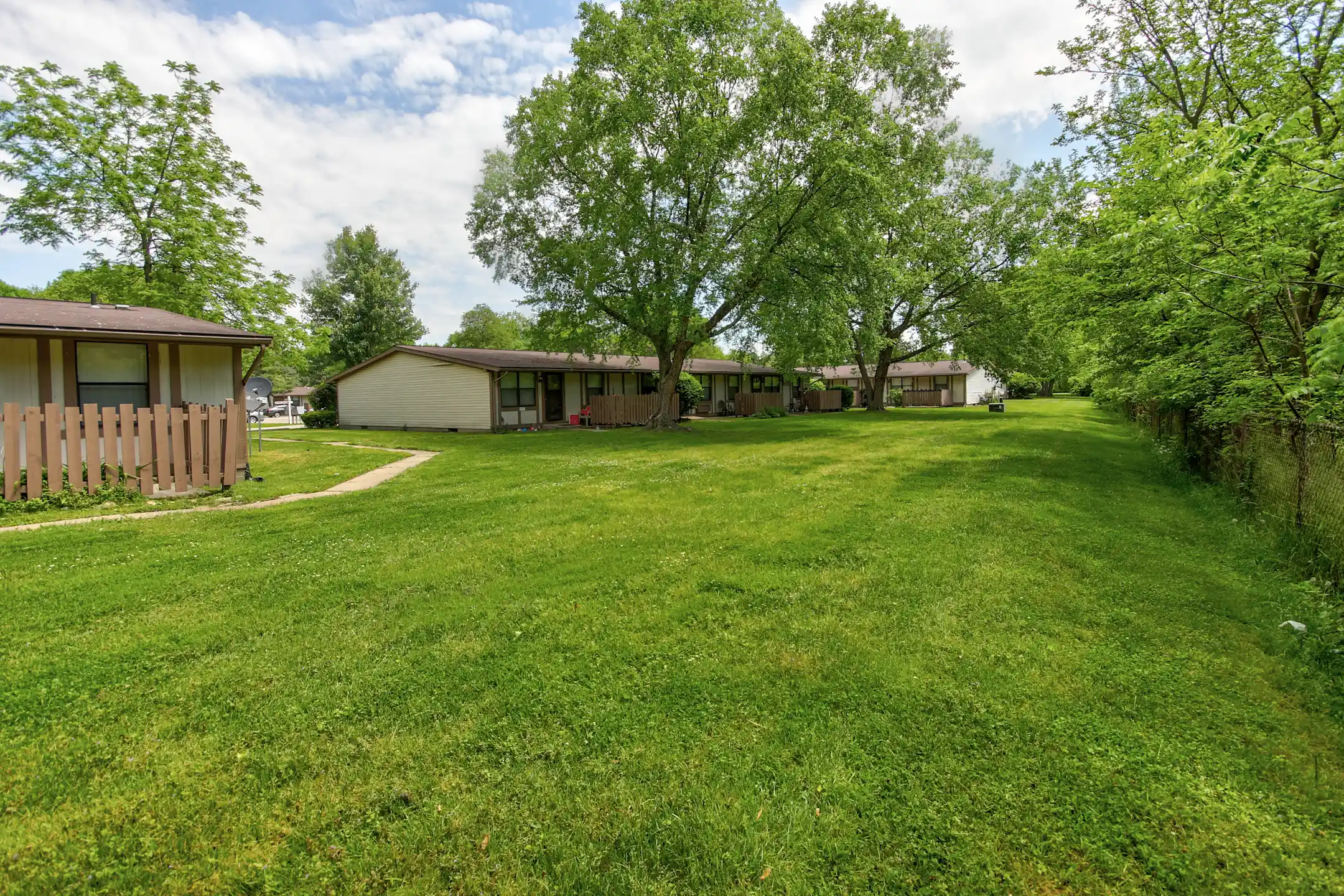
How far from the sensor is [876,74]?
2572cm

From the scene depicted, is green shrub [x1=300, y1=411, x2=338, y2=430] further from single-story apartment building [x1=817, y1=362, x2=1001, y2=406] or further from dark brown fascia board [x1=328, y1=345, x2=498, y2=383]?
single-story apartment building [x1=817, y1=362, x2=1001, y2=406]

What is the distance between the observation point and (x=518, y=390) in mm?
25891

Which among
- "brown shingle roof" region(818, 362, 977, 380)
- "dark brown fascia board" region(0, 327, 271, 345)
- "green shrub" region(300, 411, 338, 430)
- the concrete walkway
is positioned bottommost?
the concrete walkway

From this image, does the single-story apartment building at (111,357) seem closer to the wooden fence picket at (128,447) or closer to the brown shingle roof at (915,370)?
the wooden fence picket at (128,447)

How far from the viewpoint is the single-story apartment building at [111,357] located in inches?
417

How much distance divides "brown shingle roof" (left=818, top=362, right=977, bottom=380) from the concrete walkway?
144ft

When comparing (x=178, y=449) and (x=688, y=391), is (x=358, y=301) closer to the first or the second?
(x=688, y=391)

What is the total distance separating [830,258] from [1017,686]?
19801 mm

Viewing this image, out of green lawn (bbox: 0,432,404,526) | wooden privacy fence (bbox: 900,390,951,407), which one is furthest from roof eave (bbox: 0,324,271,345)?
wooden privacy fence (bbox: 900,390,951,407)

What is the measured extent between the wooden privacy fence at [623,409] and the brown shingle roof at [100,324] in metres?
15.6

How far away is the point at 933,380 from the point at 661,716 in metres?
56.7

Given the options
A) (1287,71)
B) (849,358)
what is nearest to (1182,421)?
(1287,71)

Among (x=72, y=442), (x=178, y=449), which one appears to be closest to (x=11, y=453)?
(x=72, y=442)

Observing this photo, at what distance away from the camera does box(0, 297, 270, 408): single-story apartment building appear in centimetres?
1059
